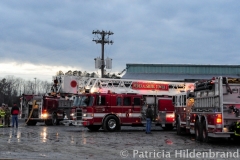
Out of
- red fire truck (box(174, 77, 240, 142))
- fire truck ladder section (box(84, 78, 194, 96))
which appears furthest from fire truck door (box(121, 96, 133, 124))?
red fire truck (box(174, 77, 240, 142))

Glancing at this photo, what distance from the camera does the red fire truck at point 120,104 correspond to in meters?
22.6

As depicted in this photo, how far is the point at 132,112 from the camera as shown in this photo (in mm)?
23422

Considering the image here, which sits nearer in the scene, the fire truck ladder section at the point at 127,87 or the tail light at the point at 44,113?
the fire truck ladder section at the point at 127,87

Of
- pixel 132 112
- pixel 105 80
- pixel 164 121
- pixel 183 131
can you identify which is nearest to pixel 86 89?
pixel 105 80

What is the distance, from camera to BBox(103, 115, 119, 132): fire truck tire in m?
22.6

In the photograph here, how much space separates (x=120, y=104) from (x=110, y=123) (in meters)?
1.30

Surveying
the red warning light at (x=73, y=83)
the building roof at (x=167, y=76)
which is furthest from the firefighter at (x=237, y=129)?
the building roof at (x=167, y=76)

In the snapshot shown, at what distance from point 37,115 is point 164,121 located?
37.0ft

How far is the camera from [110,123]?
898 inches

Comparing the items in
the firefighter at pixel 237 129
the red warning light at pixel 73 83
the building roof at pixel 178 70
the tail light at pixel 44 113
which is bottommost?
the firefighter at pixel 237 129

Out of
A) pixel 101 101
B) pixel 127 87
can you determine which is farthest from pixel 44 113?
pixel 101 101

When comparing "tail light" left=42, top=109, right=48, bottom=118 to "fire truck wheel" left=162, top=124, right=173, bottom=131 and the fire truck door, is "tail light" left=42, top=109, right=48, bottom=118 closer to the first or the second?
the fire truck door

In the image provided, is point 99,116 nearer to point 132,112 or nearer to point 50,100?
point 132,112

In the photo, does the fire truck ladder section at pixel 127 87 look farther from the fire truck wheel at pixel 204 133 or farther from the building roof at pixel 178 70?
the building roof at pixel 178 70
